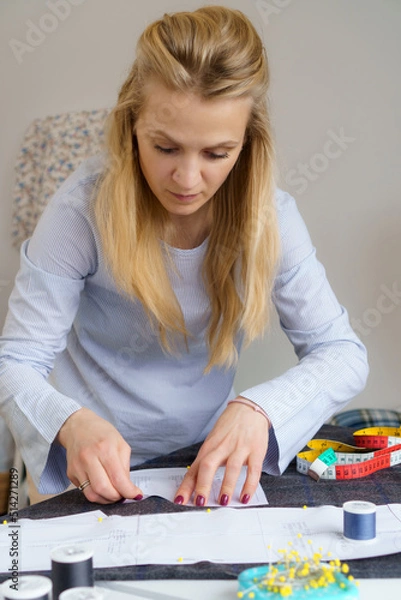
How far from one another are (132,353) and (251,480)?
1.42 ft

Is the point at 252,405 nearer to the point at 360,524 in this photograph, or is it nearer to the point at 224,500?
the point at 224,500

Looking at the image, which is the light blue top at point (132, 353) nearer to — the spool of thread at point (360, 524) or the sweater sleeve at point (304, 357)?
the sweater sleeve at point (304, 357)

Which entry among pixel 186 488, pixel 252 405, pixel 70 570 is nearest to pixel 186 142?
pixel 252 405

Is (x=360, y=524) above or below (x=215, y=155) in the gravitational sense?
below

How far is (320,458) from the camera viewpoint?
138cm

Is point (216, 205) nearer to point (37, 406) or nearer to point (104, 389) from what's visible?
point (104, 389)

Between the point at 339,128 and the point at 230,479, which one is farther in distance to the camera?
the point at 339,128

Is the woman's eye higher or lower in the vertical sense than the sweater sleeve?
higher

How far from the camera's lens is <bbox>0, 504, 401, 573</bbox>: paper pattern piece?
3.20 ft

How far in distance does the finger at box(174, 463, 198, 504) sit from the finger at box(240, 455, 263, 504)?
0.09m

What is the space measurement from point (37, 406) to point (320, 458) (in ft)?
1.78

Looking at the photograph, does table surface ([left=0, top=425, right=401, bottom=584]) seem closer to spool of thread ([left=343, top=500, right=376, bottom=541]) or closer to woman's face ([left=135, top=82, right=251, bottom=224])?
spool of thread ([left=343, top=500, right=376, bottom=541])

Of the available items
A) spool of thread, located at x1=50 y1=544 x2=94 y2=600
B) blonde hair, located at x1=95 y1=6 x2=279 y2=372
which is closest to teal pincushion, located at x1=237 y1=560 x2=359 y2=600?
spool of thread, located at x1=50 y1=544 x2=94 y2=600

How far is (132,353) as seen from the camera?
60.7 inches
